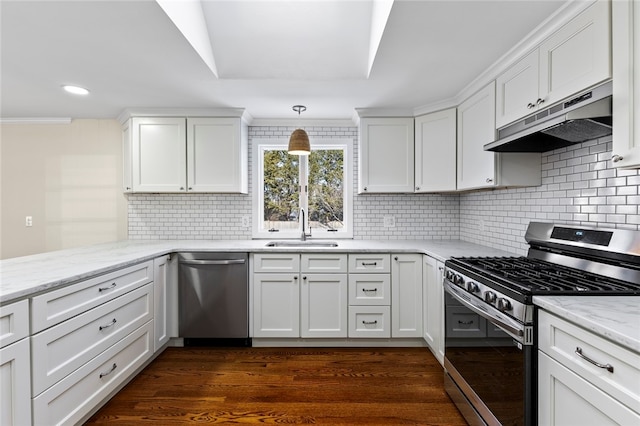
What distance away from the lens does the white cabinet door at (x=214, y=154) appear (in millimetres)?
3160

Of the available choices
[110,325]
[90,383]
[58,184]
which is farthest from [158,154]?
[90,383]

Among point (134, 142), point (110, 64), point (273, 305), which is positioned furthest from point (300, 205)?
point (110, 64)

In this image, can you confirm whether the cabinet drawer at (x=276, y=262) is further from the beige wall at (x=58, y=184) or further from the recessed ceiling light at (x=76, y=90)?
the recessed ceiling light at (x=76, y=90)

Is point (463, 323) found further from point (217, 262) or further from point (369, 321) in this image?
point (217, 262)

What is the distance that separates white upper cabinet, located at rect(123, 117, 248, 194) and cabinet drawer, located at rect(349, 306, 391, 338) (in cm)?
171

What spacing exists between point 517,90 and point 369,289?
1.88 meters

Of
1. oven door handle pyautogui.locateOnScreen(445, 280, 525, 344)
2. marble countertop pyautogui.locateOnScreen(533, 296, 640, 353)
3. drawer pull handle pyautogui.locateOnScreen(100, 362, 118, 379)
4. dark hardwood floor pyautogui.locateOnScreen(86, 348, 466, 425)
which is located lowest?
dark hardwood floor pyautogui.locateOnScreen(86, 348, 466, 425)

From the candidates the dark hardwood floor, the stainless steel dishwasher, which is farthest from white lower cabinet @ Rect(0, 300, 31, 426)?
the stainless steel dishwasher

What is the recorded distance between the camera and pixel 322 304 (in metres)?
2.79

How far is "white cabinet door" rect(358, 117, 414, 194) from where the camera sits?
10.3ft

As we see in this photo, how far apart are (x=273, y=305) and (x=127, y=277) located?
120 cm

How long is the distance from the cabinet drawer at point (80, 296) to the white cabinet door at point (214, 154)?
1.13 meters

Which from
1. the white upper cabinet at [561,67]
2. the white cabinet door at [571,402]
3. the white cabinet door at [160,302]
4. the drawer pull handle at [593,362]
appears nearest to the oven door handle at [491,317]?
the white cabinet door at [571,402]

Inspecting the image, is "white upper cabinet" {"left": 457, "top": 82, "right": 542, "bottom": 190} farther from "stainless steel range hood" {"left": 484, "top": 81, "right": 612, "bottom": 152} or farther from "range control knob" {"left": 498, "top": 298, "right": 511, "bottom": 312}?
"range control knob" {"left": 498, "top": 298, "right": 511, "bottom": 312}
